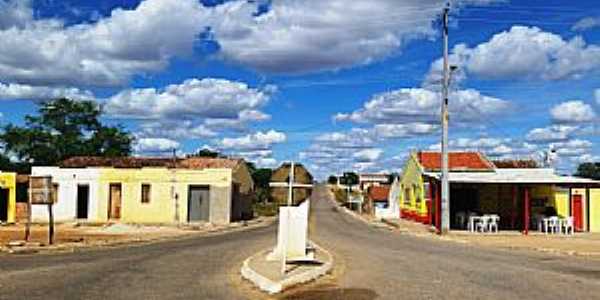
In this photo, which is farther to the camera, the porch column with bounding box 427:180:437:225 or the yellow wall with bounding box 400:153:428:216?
the yellow wall with bounding box 400:153:428:216

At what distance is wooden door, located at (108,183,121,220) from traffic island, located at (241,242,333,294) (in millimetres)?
31240

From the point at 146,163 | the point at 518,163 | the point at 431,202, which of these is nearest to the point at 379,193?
the point at 518,163

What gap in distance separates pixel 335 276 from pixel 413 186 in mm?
39146

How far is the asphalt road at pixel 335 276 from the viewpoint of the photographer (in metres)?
13.6

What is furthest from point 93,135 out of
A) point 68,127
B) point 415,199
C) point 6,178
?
point 415,199

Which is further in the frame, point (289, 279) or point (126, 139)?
point (126, 139)

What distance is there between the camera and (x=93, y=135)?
87.2 metres

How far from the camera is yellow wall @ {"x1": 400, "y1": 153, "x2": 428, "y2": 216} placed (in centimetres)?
5094

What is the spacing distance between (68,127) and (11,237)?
56096 millimetres

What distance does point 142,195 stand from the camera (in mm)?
48531

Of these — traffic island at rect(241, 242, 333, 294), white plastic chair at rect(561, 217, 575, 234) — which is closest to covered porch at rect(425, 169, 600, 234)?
white plastic chair at rect(561, 217, 575, 234)

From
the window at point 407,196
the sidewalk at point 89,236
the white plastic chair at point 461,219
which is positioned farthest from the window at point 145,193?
the window at point 407,196

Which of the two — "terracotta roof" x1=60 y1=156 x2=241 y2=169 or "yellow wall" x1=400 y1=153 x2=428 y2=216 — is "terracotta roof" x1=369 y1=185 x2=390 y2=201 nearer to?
"yellow wall" x1=400 y1=153 x2=428 y2=216

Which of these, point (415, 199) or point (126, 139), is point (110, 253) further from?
point (126, 139)
